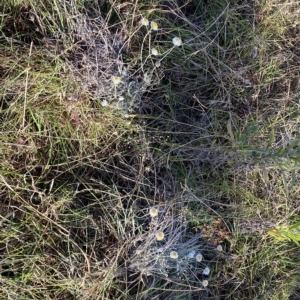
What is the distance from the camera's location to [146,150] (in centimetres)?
159

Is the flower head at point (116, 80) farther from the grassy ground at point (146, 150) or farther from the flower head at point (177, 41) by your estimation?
the flower head at point (177, 41)

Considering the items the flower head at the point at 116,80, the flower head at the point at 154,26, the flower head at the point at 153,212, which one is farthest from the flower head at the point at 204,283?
the flower head at the point at 154,26

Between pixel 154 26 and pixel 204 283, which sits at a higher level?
pixel 154 26

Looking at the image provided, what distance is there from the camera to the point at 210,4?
66.7 inches

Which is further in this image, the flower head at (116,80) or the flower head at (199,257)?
the flower head at (199,257)

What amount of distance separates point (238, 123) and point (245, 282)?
673 mm

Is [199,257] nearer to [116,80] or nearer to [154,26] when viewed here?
[116,80]

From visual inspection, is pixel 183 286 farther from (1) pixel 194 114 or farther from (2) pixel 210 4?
(2) pixel 210 4

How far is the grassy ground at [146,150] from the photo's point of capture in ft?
4.90

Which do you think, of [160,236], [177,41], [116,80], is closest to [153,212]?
[160,236]

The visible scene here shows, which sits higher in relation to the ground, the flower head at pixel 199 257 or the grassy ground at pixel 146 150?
the grassy ground at pixel 146 150

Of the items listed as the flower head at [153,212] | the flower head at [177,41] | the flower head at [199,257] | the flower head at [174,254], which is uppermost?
the flower head at [177,41]

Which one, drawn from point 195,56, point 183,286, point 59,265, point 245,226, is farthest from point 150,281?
point 195,56

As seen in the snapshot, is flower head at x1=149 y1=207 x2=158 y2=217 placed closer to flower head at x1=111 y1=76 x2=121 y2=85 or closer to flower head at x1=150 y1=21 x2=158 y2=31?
flower head at x1=111 y1=76 x2=121 y2=85
